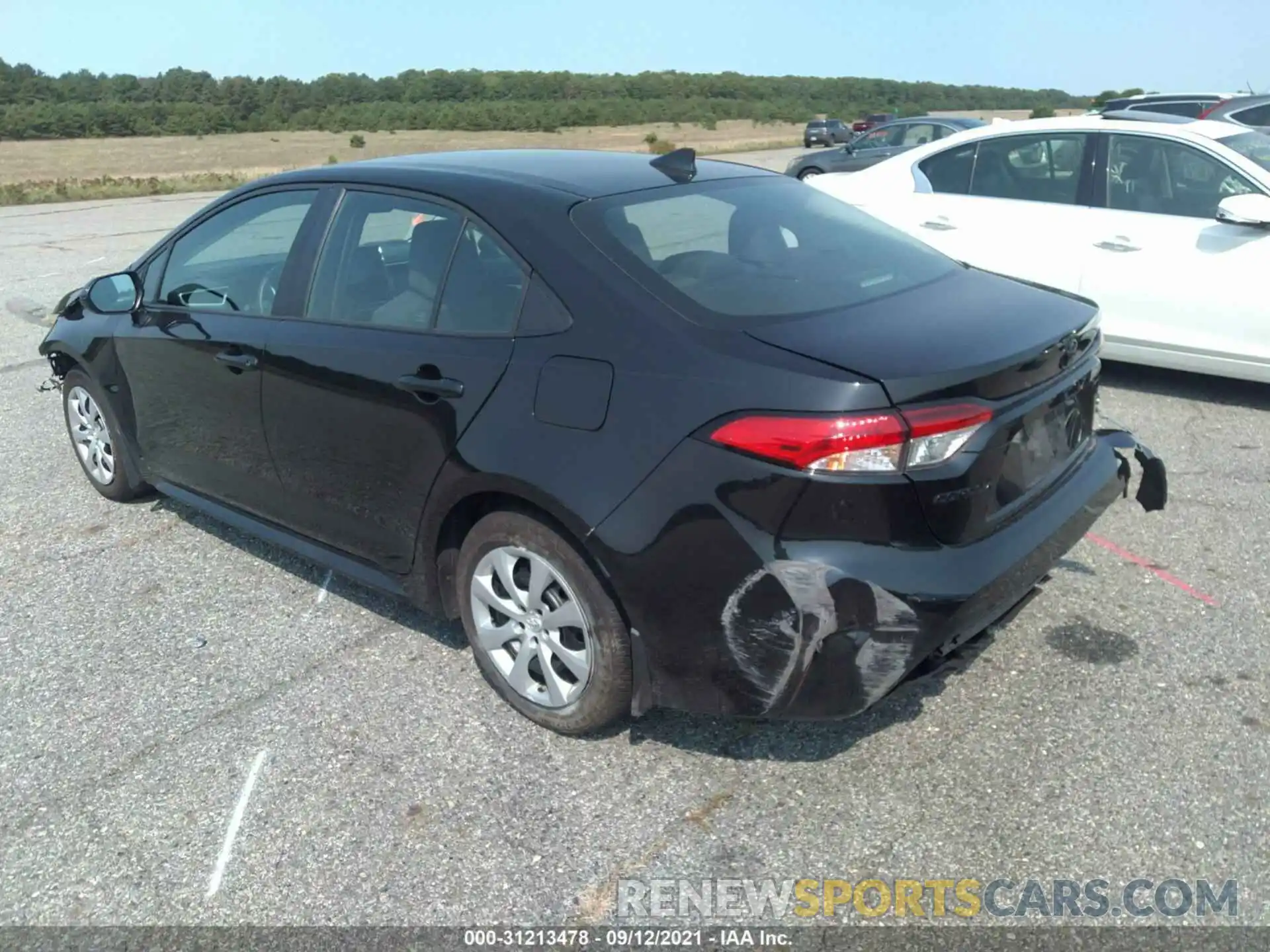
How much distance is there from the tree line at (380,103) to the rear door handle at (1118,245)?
59095 millimetres

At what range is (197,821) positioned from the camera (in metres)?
3.07

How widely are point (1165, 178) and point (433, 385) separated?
5.04 metres

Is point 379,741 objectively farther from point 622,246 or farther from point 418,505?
point 622,246

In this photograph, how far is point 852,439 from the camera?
Answer: 8.70ft

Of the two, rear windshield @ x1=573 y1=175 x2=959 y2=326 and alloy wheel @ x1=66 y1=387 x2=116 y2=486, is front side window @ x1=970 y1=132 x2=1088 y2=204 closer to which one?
rear windshield @ x1=573 y1=175 x2=959 y2=326

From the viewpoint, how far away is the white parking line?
9.29 ft

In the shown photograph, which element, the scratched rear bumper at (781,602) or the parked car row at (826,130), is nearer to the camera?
the scratched rear bumper at (781,602)

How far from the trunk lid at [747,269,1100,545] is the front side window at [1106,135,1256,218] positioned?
346cm

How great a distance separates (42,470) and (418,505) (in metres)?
3.56

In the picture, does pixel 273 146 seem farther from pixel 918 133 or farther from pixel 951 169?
pixel 951 169

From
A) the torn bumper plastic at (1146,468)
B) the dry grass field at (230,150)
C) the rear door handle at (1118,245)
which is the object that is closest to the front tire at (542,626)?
the torn bumper plastic at (1146,468)

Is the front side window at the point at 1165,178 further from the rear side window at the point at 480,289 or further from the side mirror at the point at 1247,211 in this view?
the rear side window at the point at 480,289

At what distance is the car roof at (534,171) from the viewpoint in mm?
3535

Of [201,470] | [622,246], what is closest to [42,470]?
[201,470]
